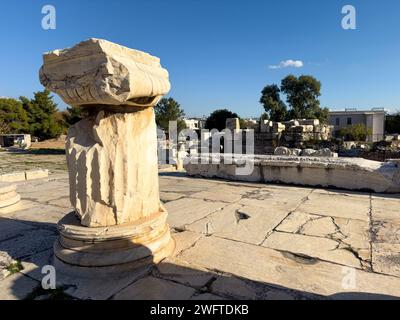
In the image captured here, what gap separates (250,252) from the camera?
8.36ft

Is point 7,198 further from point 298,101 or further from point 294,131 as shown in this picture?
point 298,101

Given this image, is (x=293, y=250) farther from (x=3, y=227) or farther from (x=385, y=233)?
(x=3, y=227)

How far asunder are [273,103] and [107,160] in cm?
3254

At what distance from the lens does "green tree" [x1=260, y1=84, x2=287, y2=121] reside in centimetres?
3300

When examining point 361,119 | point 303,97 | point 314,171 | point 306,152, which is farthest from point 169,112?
point 361,119

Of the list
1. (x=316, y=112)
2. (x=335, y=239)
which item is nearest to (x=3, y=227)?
(x=335, y=239)

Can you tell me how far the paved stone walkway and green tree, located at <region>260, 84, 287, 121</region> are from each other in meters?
29.8

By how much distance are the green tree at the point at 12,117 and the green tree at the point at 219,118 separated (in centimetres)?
1707

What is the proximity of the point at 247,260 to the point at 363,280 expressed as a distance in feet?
2.72

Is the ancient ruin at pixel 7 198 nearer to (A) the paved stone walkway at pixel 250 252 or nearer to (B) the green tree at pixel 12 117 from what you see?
(A) the paved stone walkway at pixel 250 252

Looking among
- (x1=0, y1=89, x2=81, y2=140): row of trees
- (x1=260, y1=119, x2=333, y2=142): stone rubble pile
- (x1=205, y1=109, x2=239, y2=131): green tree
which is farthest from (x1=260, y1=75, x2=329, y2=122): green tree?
(x1=0, y1=89, x2=81, y2=140): row of trees

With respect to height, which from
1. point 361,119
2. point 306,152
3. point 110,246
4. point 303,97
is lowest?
point 110,246

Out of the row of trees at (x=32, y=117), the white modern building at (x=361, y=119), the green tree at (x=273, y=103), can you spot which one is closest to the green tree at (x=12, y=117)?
the row of trees at (x=32, y=117)

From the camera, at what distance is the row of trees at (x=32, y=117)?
81.6 feet
